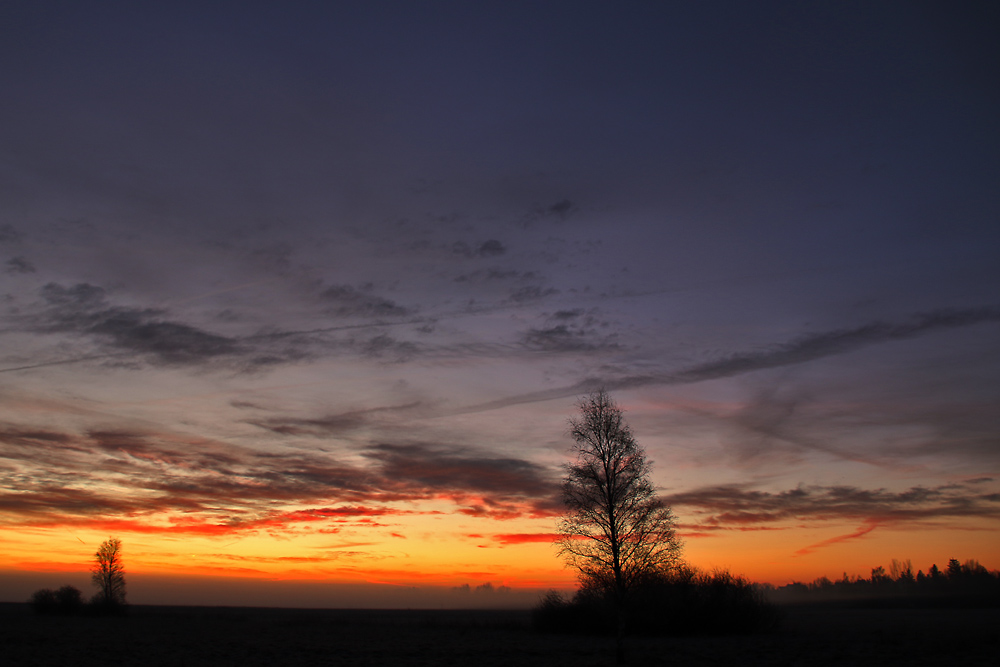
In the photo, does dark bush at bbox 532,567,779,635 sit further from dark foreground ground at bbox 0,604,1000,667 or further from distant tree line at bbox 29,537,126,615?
distant tree line at bbox 29,537,126,615

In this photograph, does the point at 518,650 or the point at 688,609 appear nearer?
the point at 518,650

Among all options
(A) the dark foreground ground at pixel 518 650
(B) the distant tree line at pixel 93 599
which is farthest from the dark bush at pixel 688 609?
(B) the distant tree line at pixel 93 599

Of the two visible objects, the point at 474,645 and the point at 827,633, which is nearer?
the point at 474,645

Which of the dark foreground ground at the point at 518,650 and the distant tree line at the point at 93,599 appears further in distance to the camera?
the distant tree line at the point at 93,599

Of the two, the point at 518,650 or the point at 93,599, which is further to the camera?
the point at 93,599

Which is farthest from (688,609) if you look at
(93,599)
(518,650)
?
(93,599)

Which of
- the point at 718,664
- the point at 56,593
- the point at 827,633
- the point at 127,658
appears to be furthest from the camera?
the point at 56,593

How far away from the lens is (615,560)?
31391mm

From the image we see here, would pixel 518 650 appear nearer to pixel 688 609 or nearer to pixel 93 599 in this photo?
pixel 688 609

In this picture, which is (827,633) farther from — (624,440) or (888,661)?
(624,440)

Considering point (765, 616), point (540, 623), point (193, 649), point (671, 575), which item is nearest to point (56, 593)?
point (193, 649)

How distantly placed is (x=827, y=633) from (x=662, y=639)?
45.0ft

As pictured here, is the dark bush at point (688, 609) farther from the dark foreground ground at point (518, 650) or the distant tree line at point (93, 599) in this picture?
the distant tree line at point (93, 599)

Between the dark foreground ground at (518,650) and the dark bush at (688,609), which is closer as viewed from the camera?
A: the dark foreground ground at (518,650)
